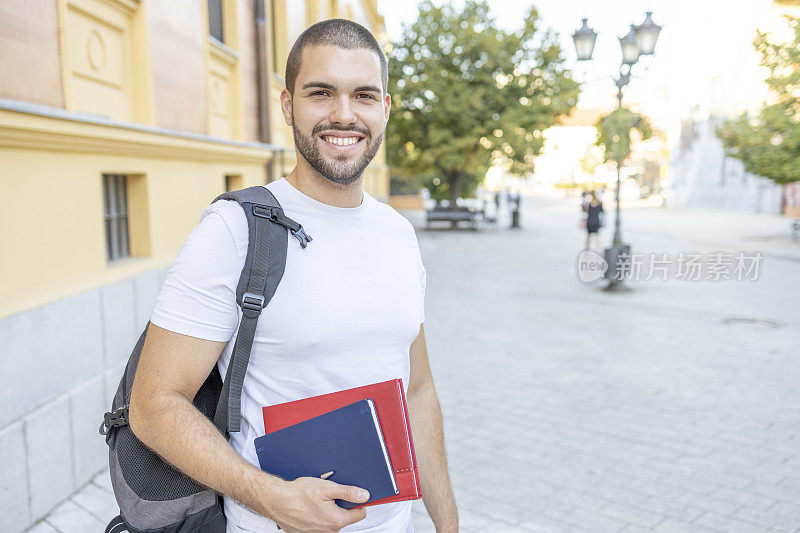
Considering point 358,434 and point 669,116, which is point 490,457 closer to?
point 358,434

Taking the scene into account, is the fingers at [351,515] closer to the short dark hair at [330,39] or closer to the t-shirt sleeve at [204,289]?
the t-shirt sleeve at [204,289]

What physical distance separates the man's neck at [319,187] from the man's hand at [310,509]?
0.71 m

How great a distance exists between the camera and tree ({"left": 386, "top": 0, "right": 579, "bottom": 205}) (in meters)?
28.4

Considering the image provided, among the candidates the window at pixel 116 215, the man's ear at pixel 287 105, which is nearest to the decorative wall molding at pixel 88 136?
the window at pixel 116 215

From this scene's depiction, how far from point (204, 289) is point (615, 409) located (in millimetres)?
5463

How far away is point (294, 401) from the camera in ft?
5.11

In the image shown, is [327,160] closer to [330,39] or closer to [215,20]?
[330,39]

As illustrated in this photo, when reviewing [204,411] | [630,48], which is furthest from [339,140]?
[630,48]

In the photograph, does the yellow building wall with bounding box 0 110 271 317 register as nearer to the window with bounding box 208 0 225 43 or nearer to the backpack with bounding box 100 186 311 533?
the window with bounding box 208 0 225 43

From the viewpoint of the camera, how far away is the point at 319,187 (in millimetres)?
1805

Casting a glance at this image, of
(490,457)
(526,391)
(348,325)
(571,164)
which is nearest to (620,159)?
(526,391)

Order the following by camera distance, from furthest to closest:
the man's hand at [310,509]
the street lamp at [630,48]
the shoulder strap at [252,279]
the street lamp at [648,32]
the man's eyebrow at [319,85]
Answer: the street lamp at [630,48] → the street lamp at [648,32] → the man's eyebrow at [319,85] → the shoulder strap at [252,279] → the man's hand at [310,509]

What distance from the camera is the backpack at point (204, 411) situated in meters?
1.53

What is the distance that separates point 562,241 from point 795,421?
1880 centimetres
